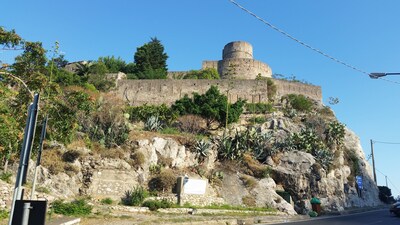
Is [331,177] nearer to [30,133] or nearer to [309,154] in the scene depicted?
[309,154]

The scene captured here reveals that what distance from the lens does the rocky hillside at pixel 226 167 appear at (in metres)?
18.0

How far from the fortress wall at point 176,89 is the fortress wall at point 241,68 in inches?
309

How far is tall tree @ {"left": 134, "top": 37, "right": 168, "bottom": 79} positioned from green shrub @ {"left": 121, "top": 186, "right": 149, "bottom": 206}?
26.2 metres

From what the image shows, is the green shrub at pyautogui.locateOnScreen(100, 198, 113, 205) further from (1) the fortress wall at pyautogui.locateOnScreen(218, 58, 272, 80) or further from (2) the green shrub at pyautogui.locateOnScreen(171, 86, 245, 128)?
(1) the fortress wall at pyautogui.locateOnScreen(218, 58, 272, 80)

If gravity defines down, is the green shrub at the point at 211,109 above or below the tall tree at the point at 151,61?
below

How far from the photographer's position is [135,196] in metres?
17.0

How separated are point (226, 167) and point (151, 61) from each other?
2621 cm

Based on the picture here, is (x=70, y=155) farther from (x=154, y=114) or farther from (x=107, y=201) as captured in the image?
(x=154, y=114)

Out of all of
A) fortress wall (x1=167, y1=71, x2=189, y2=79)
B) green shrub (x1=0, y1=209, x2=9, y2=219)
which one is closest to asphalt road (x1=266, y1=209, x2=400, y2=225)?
green shrub (x1=0, y1=209, x2=9, y2=219)

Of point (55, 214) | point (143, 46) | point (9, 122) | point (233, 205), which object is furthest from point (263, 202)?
point (143, 46)

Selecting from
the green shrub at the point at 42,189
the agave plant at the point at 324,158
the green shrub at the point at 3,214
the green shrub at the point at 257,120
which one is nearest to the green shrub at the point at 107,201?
the green shrub at the point at 42,189

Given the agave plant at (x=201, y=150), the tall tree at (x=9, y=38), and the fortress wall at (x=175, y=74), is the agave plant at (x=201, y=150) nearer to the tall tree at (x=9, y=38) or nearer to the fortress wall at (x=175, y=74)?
the tall tree at (x=9, y=38)

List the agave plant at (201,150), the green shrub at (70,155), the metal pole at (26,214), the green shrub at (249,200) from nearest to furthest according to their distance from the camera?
the metal pole at (26,214), the green shrub at (70,155), the green shrub at (249,200), the agave plant at (201,150)

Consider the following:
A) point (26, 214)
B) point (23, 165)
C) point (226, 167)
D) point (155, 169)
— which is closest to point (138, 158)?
point (155, 169)
